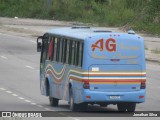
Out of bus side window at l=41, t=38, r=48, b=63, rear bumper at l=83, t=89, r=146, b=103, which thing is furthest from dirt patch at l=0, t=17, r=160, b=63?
rear bumper at l=83, t=89, r=146, b=103

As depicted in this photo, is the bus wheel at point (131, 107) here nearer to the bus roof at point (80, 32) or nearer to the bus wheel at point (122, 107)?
the bus wheel at point (122, 107)

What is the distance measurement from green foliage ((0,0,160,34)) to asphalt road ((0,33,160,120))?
21.1 m

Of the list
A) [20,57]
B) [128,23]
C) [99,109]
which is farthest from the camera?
[128,23]

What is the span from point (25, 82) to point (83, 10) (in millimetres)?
53355

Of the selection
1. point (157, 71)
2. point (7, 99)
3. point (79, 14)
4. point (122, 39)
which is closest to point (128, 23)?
point (79, 14)

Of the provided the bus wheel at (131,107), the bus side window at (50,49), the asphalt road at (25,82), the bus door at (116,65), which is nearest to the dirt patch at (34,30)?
the asphalt road at (25,82)

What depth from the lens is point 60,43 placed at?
2562 cm

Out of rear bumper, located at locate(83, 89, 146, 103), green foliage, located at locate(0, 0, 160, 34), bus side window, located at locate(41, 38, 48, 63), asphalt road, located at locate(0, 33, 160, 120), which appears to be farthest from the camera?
green foliage, located at locate(0, 0, 160, 34)

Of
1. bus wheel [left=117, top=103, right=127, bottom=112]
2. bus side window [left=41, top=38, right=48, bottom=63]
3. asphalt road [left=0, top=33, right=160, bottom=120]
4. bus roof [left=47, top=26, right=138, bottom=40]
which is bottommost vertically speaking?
asphalt road [left=0, top=33, right=160, bottom=120]

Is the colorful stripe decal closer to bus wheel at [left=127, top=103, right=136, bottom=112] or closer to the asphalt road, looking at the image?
bus wheel at [left=127, top=103, right=136, bottom=112]

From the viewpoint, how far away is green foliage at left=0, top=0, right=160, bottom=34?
263 feet

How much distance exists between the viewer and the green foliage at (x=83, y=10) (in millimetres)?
80062

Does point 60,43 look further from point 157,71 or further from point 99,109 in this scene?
point 157,71

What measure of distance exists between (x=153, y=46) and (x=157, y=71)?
551 inches
